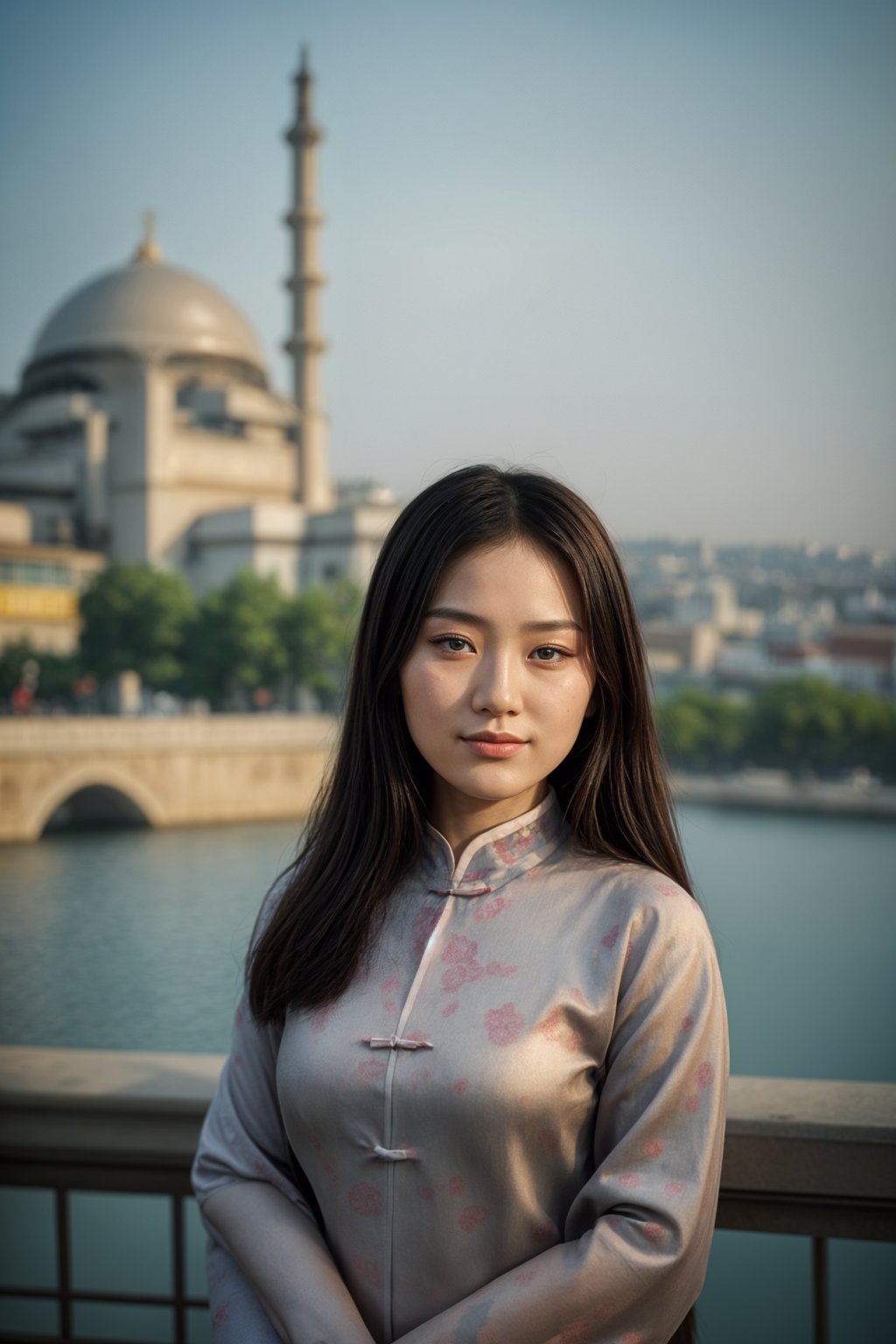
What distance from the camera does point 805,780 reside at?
15.6m

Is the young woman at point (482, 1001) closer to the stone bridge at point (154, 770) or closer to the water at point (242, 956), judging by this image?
the water at point (242, 956)

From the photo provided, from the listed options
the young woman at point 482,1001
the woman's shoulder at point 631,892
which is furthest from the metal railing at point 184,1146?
the woman's shoulder at point 631,892

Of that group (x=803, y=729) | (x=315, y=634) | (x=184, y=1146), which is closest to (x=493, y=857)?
(x=184, y=1146)

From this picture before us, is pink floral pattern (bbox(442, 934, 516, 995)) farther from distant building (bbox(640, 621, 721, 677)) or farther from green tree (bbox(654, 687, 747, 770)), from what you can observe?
distant building (bbox(640, 621, 721, 677))

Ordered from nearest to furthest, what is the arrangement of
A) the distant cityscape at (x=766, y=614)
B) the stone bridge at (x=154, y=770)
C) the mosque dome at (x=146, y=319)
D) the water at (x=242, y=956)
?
the water at (x=242, y=956) → the stone bridge at (x=154, y=770) → the distant cityscape at (x=766, y=614) → the mosque dome at (x=146, y=319)

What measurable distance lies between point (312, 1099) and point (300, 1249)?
0.09m

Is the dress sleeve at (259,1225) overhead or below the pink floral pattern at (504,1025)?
below

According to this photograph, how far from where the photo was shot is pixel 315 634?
16438 mm

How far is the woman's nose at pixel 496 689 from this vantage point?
697mm

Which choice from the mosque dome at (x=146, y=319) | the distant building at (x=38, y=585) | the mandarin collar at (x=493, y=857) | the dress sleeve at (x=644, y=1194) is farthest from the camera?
the mosque dome at (x=146, y=319)

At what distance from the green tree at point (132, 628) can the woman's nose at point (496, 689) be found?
16.1 metres

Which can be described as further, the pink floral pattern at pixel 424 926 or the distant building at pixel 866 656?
the distant building at pixel 866 656

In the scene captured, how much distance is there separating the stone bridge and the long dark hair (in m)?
8.62

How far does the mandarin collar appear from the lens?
73cm
